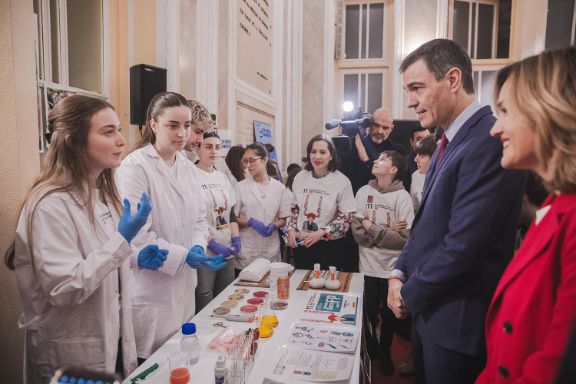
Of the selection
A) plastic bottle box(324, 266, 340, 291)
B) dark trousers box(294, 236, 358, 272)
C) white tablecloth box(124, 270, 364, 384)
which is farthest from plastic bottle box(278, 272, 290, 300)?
dark trousers box(294, 236, 358, 272)

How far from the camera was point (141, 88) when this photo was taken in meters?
2.45

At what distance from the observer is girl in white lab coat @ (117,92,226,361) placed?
1639 millimetres

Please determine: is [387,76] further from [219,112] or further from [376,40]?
[219,112]

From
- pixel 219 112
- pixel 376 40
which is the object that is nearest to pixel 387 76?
pixel 376 40

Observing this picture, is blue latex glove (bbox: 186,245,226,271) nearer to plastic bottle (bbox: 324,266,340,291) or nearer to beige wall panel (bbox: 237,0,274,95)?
plastic bottle (bbox: 324,266,340,291)

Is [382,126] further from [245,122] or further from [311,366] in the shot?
[311,366]

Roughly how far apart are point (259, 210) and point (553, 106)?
2209mm

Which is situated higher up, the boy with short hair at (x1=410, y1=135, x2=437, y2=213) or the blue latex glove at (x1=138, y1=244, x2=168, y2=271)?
the boy with short hair at (x1=410, y1=135, x2=437, y2=213)

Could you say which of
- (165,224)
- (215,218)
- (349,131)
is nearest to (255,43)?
(349,131)

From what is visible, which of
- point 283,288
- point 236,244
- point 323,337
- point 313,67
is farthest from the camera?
point 313,67

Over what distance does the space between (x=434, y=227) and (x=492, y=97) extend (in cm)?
47

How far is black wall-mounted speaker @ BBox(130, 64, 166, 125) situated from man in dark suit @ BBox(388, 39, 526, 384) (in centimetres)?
176

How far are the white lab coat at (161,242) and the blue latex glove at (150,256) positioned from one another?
6 cm

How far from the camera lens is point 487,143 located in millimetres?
1181
